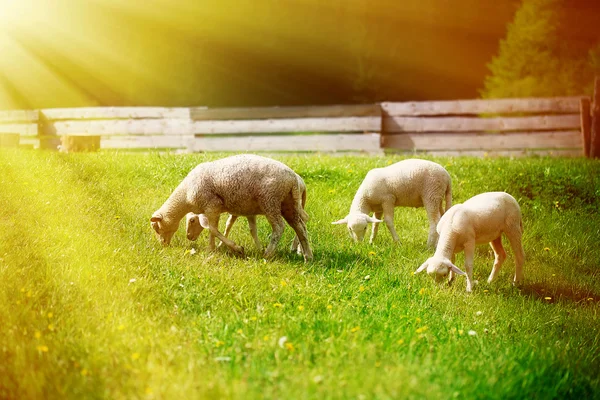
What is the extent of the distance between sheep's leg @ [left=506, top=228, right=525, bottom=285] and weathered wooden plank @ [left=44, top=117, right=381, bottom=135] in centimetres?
1093

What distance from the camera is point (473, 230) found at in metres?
6.18

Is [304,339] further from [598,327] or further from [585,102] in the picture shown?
[585,102]

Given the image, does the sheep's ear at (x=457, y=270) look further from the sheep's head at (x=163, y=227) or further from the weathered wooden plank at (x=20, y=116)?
the weathered wooden plank at (x=20, y=116)

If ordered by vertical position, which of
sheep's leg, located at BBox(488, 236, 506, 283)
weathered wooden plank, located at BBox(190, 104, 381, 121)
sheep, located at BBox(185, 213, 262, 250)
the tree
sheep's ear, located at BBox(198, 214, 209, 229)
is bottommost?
sheep's leg, located at BBox(488, 236, 506, 283)

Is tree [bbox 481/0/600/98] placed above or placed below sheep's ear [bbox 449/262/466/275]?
above

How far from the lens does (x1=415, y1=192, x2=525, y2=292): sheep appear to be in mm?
5922

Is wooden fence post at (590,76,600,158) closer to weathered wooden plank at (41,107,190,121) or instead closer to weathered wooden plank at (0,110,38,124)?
weathered wooden plank at (41,107,190,121)

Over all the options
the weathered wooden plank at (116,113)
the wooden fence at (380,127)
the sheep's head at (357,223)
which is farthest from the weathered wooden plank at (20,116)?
the sheep's head at (357,223)

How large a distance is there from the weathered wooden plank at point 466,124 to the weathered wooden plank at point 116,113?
647 centimetres

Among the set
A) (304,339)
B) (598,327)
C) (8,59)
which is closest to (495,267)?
(598,327)

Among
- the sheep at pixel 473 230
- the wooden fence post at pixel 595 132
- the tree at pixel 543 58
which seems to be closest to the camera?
the sheep at pixel 473 230

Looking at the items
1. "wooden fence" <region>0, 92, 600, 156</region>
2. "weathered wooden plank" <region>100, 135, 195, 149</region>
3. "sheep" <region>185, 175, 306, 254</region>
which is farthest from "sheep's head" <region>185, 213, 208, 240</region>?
"weathered wooden plank" <region>100, 135, 195, 149</region>

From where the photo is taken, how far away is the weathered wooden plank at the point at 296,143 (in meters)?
17.2

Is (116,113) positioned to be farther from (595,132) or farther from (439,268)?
(439,268)
